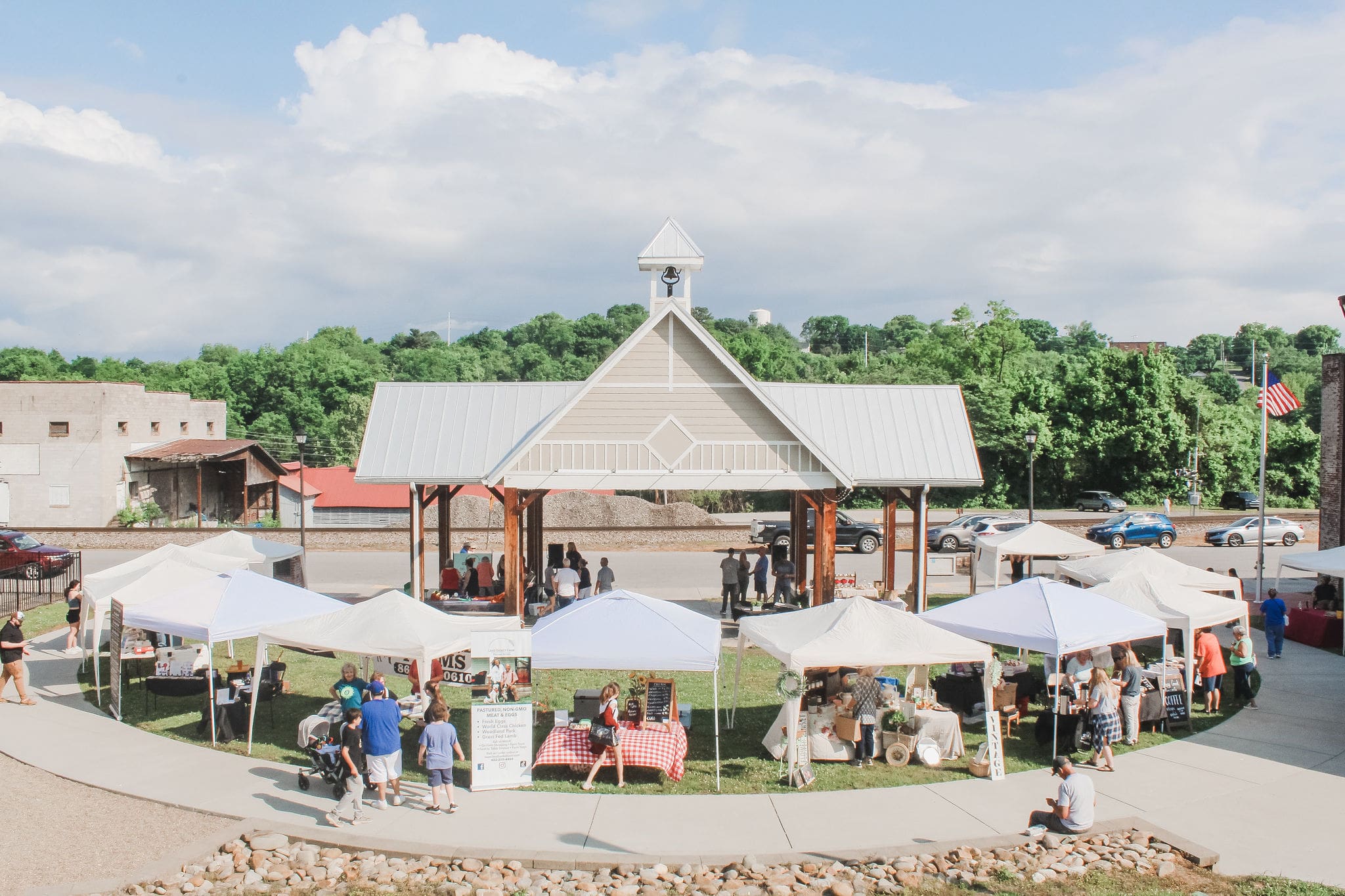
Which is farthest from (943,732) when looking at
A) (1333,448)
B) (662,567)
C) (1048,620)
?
(662,567)

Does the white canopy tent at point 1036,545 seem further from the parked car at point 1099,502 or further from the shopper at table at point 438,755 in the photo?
the parked car at point 1099,502

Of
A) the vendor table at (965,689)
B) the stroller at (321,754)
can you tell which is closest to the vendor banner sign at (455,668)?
the stroller at (321,754)

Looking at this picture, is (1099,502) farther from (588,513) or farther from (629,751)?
(629,751)

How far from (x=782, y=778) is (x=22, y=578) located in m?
25.1

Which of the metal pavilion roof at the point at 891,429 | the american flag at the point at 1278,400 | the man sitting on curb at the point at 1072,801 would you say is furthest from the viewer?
the american flag at the point at 1278,400

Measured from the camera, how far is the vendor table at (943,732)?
1398 centimetres

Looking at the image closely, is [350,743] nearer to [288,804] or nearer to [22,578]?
[288,804]

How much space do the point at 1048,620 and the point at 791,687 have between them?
3.95m

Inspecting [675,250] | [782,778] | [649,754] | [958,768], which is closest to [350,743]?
[649,754]

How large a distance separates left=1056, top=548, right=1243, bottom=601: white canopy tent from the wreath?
7663 mm

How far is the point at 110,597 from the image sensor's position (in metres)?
17.0

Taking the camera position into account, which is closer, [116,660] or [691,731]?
[691,731]

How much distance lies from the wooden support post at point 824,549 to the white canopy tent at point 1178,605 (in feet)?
19.3

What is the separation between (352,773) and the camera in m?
11.5
